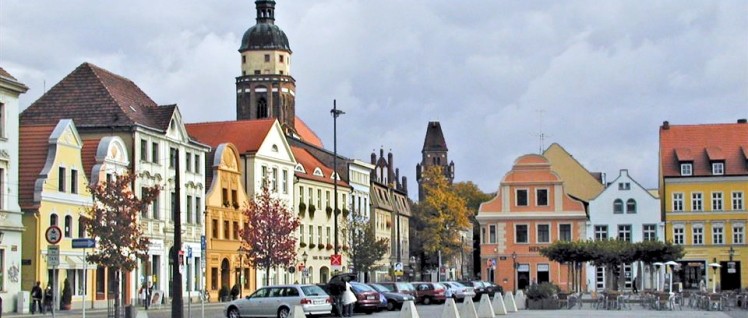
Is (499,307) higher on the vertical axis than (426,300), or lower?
higher

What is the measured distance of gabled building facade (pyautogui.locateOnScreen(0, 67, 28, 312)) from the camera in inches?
2023

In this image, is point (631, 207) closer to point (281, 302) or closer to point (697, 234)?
point (697, 234)

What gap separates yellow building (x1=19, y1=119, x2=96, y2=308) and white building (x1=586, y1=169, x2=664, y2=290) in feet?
148

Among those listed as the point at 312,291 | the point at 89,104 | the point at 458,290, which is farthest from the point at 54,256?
the point at 458,290

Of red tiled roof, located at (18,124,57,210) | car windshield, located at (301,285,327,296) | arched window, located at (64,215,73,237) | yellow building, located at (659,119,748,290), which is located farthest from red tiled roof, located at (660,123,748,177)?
car windshield, located at (301,285,327,296)

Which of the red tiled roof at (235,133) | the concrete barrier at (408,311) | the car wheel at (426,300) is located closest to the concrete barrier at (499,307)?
the concrete barrier at (408,311)

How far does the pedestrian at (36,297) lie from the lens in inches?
2021

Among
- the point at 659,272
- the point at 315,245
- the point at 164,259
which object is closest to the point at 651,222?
the point at 659,272

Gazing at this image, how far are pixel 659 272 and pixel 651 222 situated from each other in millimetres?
4334

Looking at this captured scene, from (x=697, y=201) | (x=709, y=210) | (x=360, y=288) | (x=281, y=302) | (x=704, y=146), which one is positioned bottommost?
(x=281, y=302)

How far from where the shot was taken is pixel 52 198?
184 ft

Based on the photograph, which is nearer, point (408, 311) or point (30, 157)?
point (408, 311)

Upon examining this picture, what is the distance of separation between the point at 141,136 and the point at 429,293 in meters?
16.8

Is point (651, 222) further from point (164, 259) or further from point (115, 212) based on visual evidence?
point (115, 212)
